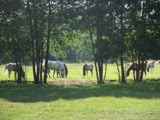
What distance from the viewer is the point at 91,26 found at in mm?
37188

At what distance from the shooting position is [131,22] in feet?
123

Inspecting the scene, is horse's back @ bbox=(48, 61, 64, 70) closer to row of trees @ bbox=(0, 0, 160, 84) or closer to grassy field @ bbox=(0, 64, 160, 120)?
row of trees @ bbox=(0, 0, 160, 84)

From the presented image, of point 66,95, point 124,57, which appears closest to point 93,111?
point 66,95

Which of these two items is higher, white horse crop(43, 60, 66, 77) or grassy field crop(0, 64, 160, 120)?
white horse crop(43, 60, 66, 77)

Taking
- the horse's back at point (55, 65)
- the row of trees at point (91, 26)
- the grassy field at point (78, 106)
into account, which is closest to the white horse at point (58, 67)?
the horse's back at point (55, 65)

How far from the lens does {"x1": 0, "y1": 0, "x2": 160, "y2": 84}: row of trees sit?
36.2 meters

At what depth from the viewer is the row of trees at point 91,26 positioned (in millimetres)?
36156

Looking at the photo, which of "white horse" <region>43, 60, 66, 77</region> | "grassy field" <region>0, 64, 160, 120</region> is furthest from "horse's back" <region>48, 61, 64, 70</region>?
"grassy field" <region>0, 64, 160, 120</region>

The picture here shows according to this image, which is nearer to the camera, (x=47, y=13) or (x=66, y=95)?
(x=66, y=95)

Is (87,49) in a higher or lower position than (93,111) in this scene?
higher

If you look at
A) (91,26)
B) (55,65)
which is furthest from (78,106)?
(55,65)

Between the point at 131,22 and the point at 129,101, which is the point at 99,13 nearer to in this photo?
the point at 131,22

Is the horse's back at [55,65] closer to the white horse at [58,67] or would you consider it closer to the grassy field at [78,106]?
the white horse at [58,67]

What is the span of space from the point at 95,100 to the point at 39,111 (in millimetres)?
4375
